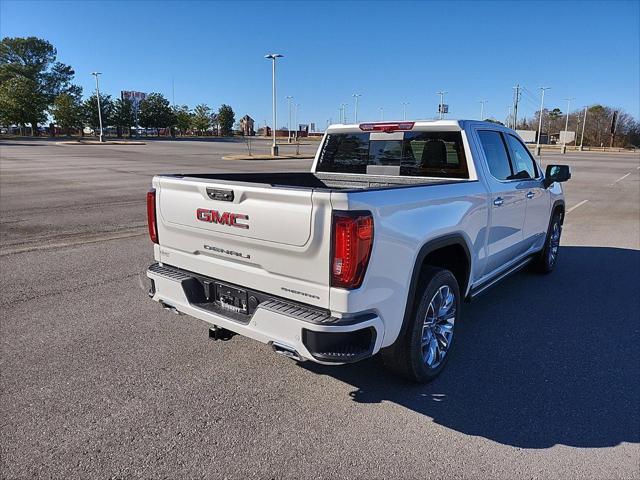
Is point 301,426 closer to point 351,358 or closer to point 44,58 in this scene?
point 351,358

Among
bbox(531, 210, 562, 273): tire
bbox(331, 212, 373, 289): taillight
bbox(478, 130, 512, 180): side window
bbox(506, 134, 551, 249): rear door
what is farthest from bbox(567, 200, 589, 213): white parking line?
bbox(331, 212, 373, 289): taillight

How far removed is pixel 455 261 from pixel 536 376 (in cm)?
106

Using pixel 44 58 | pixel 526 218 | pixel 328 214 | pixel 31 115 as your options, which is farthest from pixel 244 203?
pixel 44 58

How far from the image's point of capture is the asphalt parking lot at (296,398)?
2.72 m

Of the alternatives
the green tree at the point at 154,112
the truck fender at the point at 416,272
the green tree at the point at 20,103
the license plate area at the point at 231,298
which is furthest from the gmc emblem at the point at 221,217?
the green tree at the point at 154,112

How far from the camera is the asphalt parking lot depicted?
2.72m

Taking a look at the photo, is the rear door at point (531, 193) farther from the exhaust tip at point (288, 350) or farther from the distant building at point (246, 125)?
the distant building at point (246, 125)

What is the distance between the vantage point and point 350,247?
2680 millimetres

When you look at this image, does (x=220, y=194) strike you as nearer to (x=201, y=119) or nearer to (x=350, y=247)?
(x=350, y=247)

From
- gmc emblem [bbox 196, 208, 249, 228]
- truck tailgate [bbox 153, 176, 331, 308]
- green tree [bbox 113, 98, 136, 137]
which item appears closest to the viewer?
truck tailgate [bbox 153, 176, 331, 308]

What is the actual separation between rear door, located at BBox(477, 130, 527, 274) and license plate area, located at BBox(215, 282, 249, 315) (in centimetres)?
230

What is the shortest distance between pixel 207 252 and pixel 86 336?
166 centimetres

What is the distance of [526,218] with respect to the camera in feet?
17.4

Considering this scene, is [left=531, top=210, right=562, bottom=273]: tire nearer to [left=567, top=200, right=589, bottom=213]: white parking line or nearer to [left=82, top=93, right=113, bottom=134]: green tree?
[left=567, top=200, right=589, bottom=213]: white parking line
